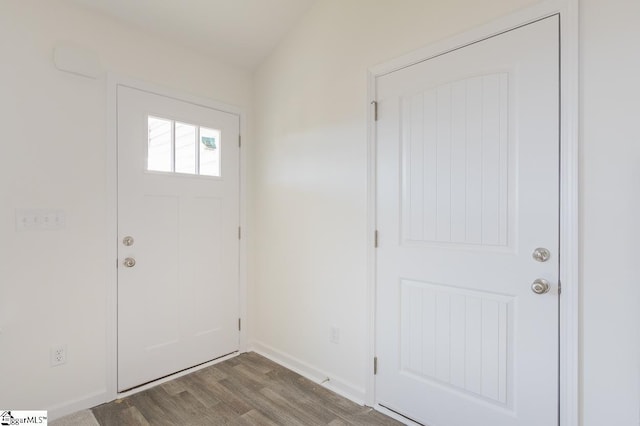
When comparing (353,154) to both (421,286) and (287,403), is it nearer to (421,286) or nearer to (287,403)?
(421,286)

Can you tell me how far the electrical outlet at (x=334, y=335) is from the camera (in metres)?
2.29

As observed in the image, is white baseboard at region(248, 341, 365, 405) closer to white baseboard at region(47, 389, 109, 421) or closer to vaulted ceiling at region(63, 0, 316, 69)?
white baseboard at region(47, 389, 109, 421)

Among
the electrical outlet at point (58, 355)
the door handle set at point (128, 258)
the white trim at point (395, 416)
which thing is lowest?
the white trim at point (395, 416)

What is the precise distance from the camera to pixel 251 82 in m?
2.99

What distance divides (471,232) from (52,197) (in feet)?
7.80

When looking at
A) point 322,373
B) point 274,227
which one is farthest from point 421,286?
point 274,227

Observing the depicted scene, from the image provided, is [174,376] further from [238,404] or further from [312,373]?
[312,373]

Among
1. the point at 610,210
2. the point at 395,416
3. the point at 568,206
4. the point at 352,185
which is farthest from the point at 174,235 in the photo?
the point at 610,210

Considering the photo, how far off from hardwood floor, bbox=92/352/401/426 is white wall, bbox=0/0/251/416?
0.96 ft

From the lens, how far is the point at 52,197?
1.95 meters

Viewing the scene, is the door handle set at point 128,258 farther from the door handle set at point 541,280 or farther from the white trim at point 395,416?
the door handle set at point 541,280

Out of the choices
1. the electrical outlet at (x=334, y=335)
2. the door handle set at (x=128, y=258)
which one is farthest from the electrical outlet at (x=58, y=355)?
the electrical outlet at (x=334, y=335)

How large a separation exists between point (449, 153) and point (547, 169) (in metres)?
0.45

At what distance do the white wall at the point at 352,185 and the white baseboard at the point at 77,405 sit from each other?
1.19m
